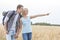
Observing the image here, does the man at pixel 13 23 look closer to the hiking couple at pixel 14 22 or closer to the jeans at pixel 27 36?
the hiking couple at pixel 14 22

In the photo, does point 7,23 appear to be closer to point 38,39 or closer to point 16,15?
point 16,15

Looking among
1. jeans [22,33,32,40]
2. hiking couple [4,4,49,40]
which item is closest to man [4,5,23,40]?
hiking couple [4,4,49,40]

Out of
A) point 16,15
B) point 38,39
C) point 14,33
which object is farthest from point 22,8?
point 38,39

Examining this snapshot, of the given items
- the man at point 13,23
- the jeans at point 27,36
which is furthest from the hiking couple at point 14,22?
the jeans at point 27,36

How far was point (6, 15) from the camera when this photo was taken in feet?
21.5

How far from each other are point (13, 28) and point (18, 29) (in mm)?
123

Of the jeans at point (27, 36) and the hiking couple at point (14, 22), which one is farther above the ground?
the hiking couple at point (14, 22)

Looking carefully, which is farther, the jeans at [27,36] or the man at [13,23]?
the jeans at [27,36]

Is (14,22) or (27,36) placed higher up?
(14,22)

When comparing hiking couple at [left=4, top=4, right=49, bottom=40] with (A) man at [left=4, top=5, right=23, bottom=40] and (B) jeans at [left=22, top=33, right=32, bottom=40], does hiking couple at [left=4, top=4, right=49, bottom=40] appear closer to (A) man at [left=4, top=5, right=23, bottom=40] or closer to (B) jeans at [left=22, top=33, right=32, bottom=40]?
(A) man at [left=4, top=5, right=23, bottom=40]

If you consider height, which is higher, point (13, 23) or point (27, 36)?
point (13, 23)

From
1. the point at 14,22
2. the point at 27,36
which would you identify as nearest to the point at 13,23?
the point at 14,22

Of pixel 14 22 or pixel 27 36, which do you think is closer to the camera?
pixel 14 22

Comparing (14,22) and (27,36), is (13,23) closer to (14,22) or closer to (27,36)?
(14,22)
